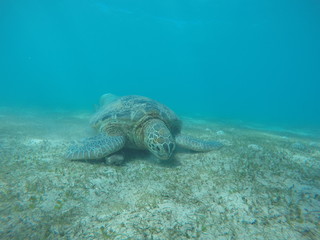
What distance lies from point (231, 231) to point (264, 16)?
51379mm

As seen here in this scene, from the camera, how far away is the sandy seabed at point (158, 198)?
1785 mm

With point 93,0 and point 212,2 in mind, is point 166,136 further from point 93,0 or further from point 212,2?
point 93,0

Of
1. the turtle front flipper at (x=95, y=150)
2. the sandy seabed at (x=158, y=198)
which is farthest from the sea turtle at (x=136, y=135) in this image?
the sandy seabed at (x=158, y=198)

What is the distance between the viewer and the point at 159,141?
3.35 metres

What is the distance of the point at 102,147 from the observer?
3.39m

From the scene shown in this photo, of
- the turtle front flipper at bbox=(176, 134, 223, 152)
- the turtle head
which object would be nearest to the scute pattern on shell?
the turtle head

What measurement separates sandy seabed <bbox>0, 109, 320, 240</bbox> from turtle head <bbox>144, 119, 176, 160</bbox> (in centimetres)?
31

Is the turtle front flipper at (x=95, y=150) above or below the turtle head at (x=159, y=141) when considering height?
below

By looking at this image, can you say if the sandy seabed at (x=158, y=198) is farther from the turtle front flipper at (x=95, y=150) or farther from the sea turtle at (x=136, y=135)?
the sea turtle at (x=136, y=135)

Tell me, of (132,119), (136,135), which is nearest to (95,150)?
(136,135)

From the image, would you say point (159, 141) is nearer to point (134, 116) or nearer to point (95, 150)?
point (134, 116)

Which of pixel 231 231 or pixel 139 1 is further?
pixel 139 1

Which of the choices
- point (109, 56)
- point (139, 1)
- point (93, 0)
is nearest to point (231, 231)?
point (139, 1)

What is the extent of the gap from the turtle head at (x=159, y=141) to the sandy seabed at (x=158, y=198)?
12.2 inches
